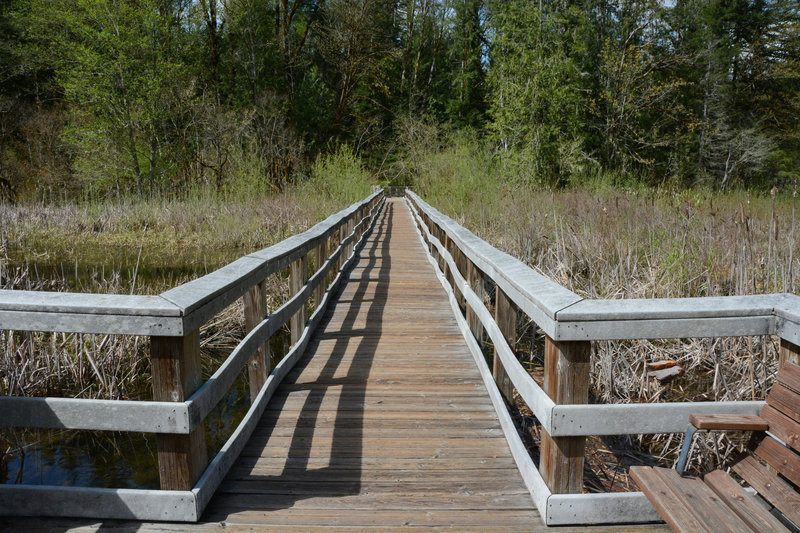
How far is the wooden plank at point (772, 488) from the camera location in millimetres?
1870

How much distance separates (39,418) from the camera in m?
2.23

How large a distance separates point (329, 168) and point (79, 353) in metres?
15.2

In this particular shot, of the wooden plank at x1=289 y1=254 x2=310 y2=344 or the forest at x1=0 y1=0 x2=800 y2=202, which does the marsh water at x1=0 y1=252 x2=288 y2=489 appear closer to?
the wooden plank at x1=289 y1=254 x2=310 y2=344

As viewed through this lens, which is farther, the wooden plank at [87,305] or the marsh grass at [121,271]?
the marsh grass at [121,271]

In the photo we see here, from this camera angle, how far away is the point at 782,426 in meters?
1.98

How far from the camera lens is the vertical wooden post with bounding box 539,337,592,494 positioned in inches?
87.5

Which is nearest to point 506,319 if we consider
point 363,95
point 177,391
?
point 177,391

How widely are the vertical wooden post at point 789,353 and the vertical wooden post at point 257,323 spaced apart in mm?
2593

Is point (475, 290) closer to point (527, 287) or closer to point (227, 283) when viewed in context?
point (527, 287)

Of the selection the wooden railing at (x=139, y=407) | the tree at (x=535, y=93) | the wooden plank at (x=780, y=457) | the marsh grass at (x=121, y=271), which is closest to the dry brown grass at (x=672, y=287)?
the wooden plank at (x=780, y=457)

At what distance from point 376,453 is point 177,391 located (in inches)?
47.2

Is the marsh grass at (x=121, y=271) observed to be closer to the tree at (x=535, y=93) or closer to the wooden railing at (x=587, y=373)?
the wooden railing at (x=587, y=373)

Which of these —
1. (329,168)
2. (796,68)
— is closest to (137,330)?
(329,168)

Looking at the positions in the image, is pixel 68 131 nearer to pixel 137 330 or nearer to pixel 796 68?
pixel 137 330
